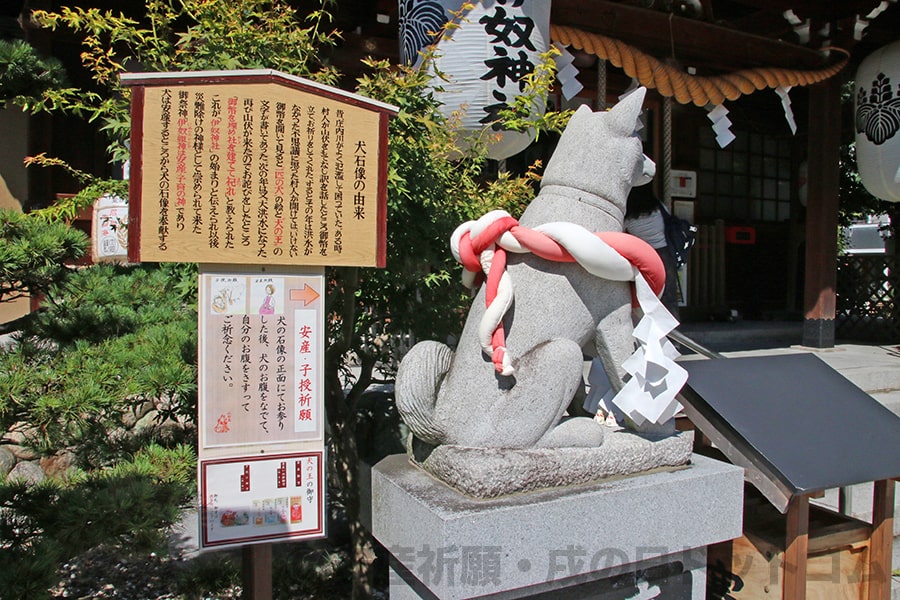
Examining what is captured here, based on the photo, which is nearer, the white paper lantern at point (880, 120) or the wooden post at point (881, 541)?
the wooden post at point (881, 541)

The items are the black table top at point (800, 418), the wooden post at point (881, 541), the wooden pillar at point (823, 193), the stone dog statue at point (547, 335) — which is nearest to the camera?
the stone dog statue at point (547, 335)

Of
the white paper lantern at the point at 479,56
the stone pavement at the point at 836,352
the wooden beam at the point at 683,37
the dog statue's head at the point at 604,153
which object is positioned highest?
the wooden beam at the point at 683,37

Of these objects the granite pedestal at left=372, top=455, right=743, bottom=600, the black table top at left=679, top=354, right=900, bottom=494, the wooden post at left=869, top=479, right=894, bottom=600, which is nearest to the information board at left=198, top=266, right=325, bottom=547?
the granite pedestal at left=372, top=455, right=743, bottom=600

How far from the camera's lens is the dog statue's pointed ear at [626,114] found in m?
2.72

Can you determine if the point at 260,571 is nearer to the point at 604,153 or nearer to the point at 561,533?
the point at 561,533

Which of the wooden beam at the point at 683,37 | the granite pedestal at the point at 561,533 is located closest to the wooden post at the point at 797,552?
the granite pedestal at the point at 561,533

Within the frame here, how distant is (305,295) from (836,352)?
7.59 meters

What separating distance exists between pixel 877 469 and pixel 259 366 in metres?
2.56

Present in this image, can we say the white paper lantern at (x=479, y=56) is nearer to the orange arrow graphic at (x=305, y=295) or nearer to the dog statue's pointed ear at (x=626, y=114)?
the dog statue's pointed ear at (x=626, y=114)

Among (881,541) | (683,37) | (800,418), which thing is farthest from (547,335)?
(683,37)

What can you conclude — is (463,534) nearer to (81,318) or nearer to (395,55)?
(81,318)

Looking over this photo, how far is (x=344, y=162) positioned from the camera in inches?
97.8

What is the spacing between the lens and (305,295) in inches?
97.0

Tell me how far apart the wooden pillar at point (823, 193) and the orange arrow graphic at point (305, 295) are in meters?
7.11
